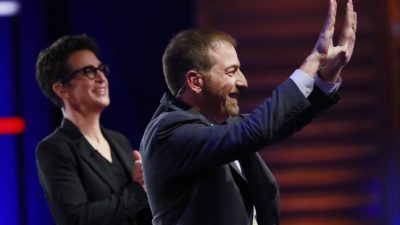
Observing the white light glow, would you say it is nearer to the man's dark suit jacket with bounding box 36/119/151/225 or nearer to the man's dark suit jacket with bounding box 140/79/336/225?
the man's dark suit jacket with bounding box 36/119/151/225

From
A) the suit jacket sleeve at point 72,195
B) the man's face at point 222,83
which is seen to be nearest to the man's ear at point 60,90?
the suit jacket sleeve at point 72,195

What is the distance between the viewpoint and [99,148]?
8.55 ft

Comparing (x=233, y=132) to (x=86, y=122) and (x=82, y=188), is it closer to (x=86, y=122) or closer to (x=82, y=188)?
(x=82, y=188)

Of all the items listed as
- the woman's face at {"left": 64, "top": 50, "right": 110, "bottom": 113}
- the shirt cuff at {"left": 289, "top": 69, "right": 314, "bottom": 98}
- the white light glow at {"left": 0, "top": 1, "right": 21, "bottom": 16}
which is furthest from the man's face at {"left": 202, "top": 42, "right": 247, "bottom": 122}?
the white light glow at {"left": 0, "top": 1, "right": 21, "bottom": 16}

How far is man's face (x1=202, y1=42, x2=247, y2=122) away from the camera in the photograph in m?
1.77

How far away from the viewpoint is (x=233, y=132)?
1.61 meters

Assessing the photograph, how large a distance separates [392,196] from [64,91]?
1.94 meters

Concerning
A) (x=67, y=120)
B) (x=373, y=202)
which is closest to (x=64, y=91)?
(x=67, y=120)

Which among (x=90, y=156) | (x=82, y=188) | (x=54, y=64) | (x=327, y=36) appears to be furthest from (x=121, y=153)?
(x=327, y=36)

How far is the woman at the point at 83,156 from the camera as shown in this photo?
2367 mm

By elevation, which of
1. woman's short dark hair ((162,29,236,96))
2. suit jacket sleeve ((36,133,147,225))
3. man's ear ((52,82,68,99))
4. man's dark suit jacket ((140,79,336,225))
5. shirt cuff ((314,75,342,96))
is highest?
woman's short dark hair ((162,29,236,96))

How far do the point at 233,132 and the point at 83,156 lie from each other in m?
1.00

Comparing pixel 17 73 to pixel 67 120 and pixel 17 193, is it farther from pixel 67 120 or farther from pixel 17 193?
pixel 67 120

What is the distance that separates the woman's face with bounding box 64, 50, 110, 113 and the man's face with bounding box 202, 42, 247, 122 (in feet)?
3.12
